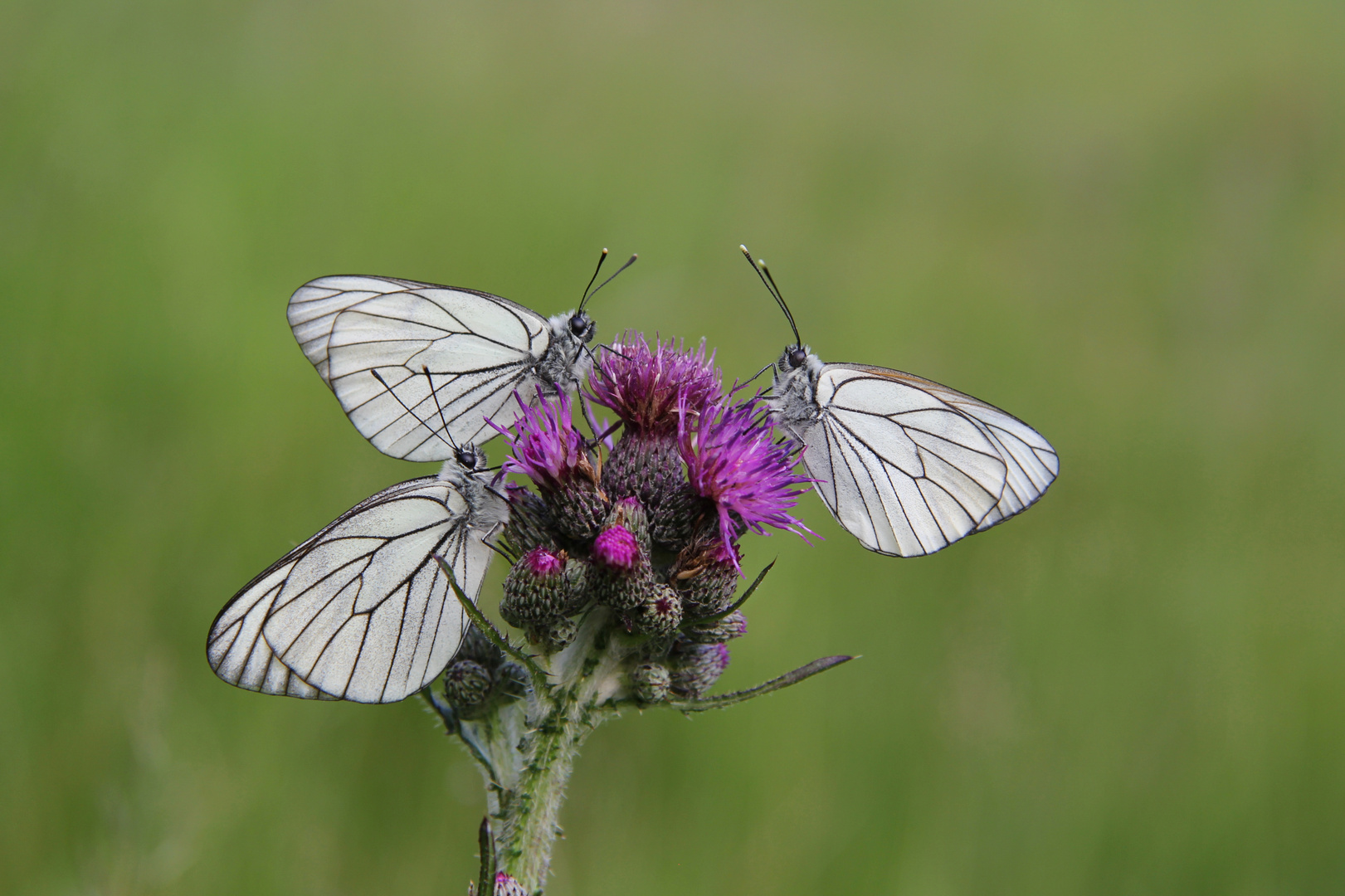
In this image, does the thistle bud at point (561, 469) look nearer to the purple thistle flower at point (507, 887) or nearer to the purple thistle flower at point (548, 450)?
the purple thistle flower at point (548, 450)

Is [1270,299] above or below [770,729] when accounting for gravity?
above

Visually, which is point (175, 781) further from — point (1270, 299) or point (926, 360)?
point (1270, 299)

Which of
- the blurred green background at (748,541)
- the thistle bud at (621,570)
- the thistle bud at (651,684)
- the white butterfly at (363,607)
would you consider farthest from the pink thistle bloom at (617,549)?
the blurred green background at (748,541)

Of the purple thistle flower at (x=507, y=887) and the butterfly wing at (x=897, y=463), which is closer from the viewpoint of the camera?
the purple thistle flower at (x=507, y=887)

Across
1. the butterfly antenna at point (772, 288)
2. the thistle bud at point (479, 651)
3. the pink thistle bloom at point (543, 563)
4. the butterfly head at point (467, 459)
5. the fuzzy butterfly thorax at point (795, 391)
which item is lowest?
the thistle bud at point (479, 651)

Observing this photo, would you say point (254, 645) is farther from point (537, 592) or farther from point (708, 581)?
point (708, 581)

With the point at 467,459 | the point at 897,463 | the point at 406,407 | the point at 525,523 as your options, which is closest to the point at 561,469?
the point at 525,523

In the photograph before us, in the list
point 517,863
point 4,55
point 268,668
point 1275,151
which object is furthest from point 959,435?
point 1275,151
